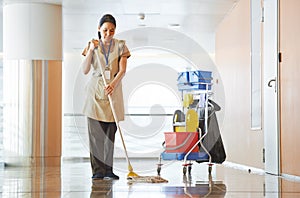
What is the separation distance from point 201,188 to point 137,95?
714mm

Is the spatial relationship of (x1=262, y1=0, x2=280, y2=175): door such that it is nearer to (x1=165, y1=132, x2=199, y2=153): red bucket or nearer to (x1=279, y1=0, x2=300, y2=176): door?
(x1=279, y1=0, x2=300, y2=176): door

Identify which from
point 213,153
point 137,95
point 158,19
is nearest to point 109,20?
point 137,95

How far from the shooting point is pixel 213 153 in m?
5.48

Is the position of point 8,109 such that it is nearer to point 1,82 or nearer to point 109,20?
point 1,82

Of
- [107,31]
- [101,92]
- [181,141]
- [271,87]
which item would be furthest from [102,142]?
[271,87]

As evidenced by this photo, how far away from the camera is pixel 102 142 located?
429cm

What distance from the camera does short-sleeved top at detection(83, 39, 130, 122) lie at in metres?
4.19

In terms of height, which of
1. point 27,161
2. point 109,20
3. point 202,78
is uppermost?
point 109,20

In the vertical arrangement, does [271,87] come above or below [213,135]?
above

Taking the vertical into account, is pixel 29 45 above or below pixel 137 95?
above

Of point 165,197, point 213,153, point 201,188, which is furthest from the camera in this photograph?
point 213,153

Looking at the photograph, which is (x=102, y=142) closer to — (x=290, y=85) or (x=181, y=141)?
(x=181, y=141)

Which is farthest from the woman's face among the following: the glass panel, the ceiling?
the ceiling

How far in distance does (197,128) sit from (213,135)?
266 millimetres
